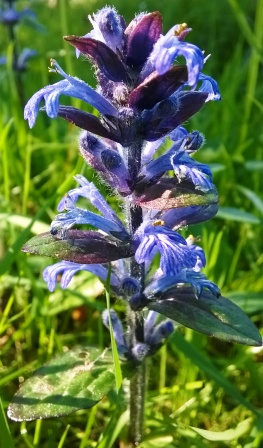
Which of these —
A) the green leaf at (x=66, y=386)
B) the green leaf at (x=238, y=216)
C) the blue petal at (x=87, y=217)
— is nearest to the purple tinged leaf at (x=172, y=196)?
the blue petal at (x=87, y=217)

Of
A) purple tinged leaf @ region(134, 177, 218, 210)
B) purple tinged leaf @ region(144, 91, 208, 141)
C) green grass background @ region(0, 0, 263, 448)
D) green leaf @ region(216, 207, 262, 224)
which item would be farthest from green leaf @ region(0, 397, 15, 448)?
green leaf @ region(216, 207, 262, 224)

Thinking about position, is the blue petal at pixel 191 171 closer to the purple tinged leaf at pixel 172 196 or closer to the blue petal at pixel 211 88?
the purple tinged leaf at pixel 172 196

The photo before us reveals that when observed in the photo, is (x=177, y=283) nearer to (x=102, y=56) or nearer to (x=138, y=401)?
(x=138, y=401)

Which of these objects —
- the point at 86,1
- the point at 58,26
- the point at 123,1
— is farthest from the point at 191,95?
the point at 86,1

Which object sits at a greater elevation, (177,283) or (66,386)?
(177,283)

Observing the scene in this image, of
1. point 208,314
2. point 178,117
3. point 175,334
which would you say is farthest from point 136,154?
point 175,334

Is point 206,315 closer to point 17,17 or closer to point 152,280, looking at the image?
point 152,280
